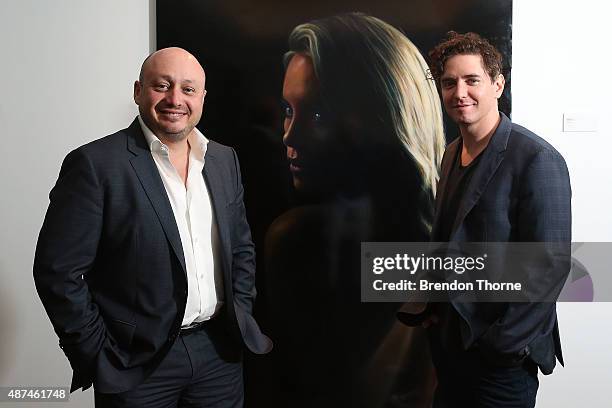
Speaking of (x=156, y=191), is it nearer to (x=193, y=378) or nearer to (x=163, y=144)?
(x=163, y=144)

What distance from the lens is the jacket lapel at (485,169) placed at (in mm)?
1861

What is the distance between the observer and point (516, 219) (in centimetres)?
184

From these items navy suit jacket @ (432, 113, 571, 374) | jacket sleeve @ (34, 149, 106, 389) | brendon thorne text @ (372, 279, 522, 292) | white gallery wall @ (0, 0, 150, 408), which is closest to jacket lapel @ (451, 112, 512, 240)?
navy suit jacket @ (432, 113, 571, 374)

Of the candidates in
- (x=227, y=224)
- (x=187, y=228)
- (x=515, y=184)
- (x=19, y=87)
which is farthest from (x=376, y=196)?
(x=19, y=87)

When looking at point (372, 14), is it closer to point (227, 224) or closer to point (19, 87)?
point (227, 224)

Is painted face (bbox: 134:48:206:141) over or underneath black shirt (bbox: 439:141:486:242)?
over

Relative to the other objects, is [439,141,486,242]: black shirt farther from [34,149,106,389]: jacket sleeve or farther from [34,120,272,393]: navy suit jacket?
[34,149,106,389]: jacket sleeve

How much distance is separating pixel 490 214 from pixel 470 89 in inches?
17.5

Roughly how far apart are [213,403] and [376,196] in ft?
3.10

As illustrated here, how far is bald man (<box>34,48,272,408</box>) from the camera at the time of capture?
60.0 inches

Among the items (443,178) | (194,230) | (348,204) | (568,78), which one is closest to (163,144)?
(194,230)

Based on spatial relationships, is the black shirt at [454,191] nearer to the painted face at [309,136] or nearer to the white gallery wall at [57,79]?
the painted face at [309,136]

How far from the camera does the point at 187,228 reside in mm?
1653

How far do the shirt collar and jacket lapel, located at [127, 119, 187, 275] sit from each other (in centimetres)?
3
